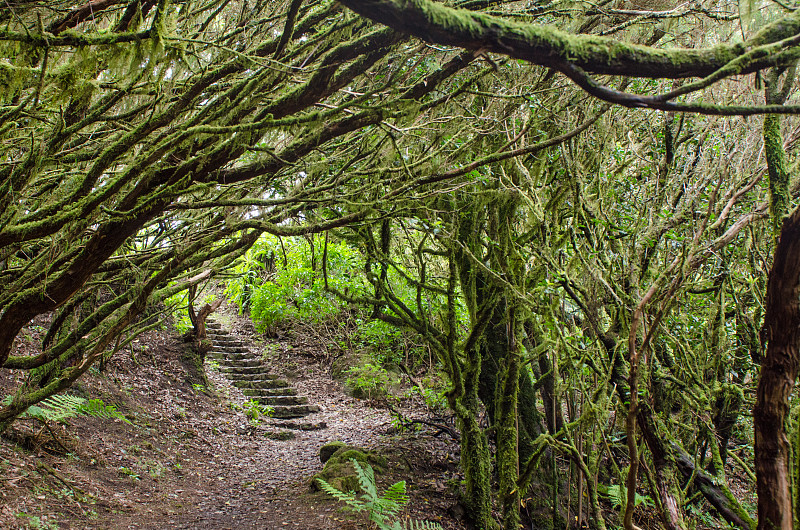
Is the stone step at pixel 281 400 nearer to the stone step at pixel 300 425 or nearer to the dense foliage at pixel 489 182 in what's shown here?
the stone step at pixel 300 425

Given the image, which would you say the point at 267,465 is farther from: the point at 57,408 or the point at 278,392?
the point at 278,392

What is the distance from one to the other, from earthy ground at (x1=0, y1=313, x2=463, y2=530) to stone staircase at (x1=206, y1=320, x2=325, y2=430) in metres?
0.39

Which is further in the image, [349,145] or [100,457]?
[100,457]

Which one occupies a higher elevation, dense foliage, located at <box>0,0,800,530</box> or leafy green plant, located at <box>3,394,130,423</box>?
dense foliage, located at <box>0,0,800,530</box>

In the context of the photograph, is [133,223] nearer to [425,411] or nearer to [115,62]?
[115,62]

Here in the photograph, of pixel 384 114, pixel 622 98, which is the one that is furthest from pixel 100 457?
pixel 622 98

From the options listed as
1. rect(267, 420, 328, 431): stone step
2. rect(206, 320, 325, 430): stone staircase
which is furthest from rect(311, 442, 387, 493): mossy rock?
rect(206, 320, 325, 430): stone staircase

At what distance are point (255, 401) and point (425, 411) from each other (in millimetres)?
4496

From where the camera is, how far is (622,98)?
164 cm

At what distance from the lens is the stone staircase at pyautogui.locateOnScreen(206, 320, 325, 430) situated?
38.8ft

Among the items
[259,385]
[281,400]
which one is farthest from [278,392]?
[259,385]

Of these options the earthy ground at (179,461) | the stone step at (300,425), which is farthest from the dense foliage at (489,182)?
the stone step at (300,425)

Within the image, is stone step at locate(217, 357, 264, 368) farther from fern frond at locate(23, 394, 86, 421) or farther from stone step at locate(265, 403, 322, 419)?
fern frond at locate(23, 394, 86, 421)

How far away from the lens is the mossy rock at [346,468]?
21.3ft
